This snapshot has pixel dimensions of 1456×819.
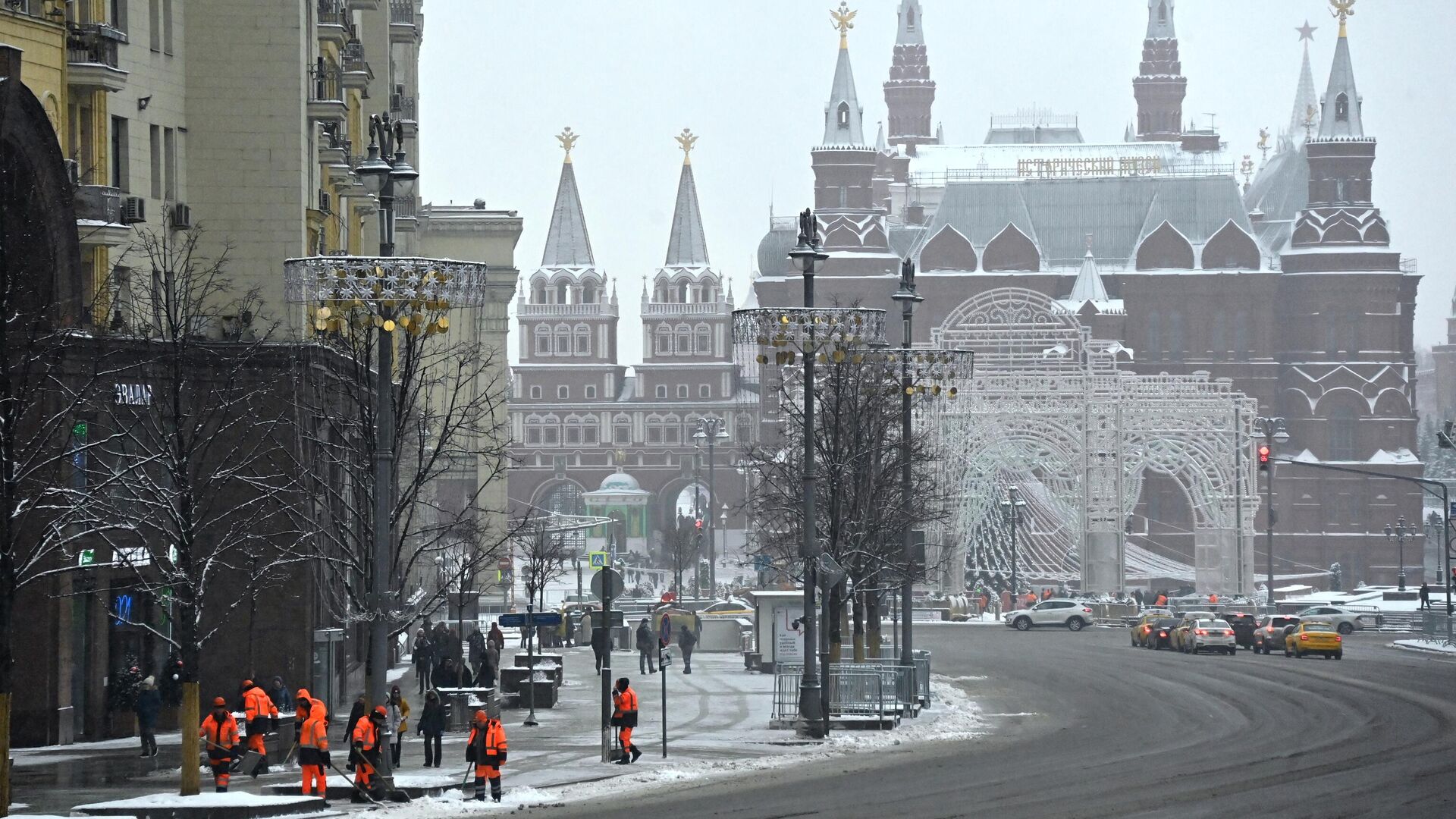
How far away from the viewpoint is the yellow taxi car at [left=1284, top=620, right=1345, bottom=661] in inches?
2128

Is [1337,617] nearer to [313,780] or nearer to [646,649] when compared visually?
[646,649]

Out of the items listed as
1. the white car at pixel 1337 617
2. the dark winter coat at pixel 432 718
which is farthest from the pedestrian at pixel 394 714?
the white car at pixel 1337 617

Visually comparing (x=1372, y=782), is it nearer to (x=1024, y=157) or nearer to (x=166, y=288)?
(x=166, y=288)

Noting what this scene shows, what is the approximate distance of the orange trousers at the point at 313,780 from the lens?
926 inches

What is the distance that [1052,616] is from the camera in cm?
7631

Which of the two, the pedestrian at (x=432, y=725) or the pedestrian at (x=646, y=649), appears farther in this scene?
the pedestrian at (x=646, y=649)

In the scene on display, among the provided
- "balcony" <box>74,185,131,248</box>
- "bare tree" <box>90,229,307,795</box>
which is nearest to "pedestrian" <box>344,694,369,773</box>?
"bare tree" <box>90,229,307,795</box>

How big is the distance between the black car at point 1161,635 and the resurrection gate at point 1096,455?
24.6 meters

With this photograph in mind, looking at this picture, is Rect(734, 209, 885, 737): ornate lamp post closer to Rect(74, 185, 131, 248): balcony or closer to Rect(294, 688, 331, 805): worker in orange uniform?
Rect(294, 688, 331, 805): worker in orange uniform

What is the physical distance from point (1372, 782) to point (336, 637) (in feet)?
60.6

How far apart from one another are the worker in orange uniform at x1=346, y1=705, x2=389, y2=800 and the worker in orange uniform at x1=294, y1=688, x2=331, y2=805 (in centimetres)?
51

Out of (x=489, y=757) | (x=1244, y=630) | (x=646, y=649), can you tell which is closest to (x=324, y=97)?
(x=646, y=649)

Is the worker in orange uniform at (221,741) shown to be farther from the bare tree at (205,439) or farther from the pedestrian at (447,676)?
the pedestrian at (447,676)

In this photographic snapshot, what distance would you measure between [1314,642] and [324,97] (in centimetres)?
2946
